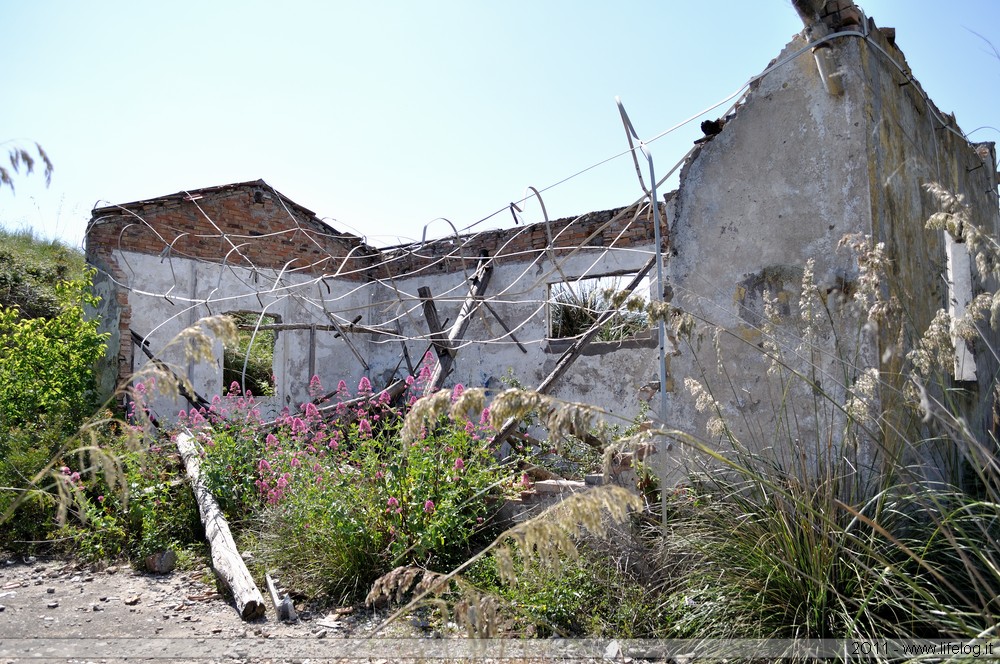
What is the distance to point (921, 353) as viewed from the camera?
100 inches

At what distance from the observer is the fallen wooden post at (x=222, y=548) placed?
13.8 ft

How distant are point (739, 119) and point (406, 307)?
7620mm

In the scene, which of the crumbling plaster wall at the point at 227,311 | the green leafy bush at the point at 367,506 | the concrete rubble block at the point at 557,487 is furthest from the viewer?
the crumbling plaster wall at the point at 227,311

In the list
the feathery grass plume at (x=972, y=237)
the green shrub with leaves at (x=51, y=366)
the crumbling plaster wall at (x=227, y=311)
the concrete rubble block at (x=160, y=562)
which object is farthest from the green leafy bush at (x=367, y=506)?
the crumbling plaster wall at (x=227, y=311)

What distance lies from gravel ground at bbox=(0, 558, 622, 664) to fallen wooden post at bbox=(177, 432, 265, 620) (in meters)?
0.10

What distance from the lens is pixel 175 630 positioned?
4.09 metres

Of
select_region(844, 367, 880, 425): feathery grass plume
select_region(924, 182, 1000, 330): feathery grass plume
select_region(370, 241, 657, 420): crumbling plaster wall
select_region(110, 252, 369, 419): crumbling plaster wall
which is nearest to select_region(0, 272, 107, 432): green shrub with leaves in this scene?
select_region(110, 252, 369, 419): crumbling plaster wall

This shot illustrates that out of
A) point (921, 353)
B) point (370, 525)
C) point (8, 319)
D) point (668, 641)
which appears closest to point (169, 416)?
point (8, 319)

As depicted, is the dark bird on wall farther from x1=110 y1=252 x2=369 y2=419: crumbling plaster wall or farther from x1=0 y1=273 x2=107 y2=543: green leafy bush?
x1=0 y1=273 x2=107 y2=543: green leafy bush

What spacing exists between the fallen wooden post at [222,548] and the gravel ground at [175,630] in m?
0.10

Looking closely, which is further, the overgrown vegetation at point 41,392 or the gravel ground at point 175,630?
the overgrown vegetation at point 41,392

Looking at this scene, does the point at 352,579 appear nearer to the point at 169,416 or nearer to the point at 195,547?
the point at 195,547

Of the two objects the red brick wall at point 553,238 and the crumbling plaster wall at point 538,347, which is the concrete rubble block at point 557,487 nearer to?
the red brick wall at point 553,238

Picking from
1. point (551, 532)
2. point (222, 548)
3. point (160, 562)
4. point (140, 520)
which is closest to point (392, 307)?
point (140, 520)
